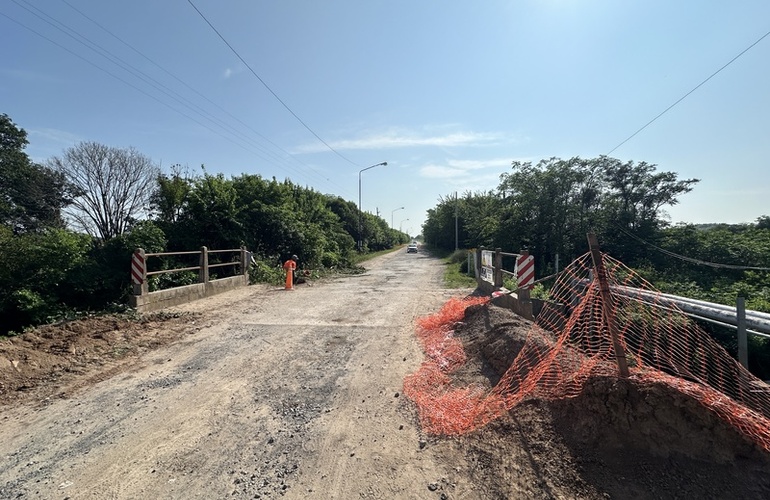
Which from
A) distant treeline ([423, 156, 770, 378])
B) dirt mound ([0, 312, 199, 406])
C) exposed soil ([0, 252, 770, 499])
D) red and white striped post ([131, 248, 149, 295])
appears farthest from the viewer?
distant treeline ([423, 156, 770, 378])


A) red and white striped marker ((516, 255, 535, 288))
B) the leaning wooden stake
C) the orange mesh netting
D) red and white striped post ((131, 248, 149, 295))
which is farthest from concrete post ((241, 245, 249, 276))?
the leaning wooden stake

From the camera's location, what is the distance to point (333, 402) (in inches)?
159

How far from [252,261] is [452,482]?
1413 centimetres

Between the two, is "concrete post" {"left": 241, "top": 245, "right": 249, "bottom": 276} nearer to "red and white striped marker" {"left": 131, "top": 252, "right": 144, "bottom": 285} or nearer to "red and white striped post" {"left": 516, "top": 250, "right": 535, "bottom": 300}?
"red and white striped marker" {"left": 131, "top": 252, "right": 144, "bottom": 285}

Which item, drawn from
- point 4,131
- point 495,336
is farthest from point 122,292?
point 4,131

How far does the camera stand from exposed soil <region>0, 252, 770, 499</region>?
101 inches

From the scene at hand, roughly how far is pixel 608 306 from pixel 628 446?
3.50 feet

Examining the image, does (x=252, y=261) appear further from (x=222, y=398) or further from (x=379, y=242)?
(x=379, y=242)

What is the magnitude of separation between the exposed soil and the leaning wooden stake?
17cm

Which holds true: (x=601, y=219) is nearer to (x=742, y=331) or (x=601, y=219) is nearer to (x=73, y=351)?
(x=742, y=331)

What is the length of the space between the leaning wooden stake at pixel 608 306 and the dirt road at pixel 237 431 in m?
1.62

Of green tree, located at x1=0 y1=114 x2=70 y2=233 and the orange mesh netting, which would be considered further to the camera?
green tree, located at x1=0 y1=114 x2=70 y2=233

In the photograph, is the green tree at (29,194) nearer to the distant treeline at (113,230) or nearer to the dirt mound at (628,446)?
the distant treeline at (113,230)

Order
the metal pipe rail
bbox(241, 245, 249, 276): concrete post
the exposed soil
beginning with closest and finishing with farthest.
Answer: the exposed soil, the metal pipe rail, bbox(241, 245, 249, 276): concrete post
